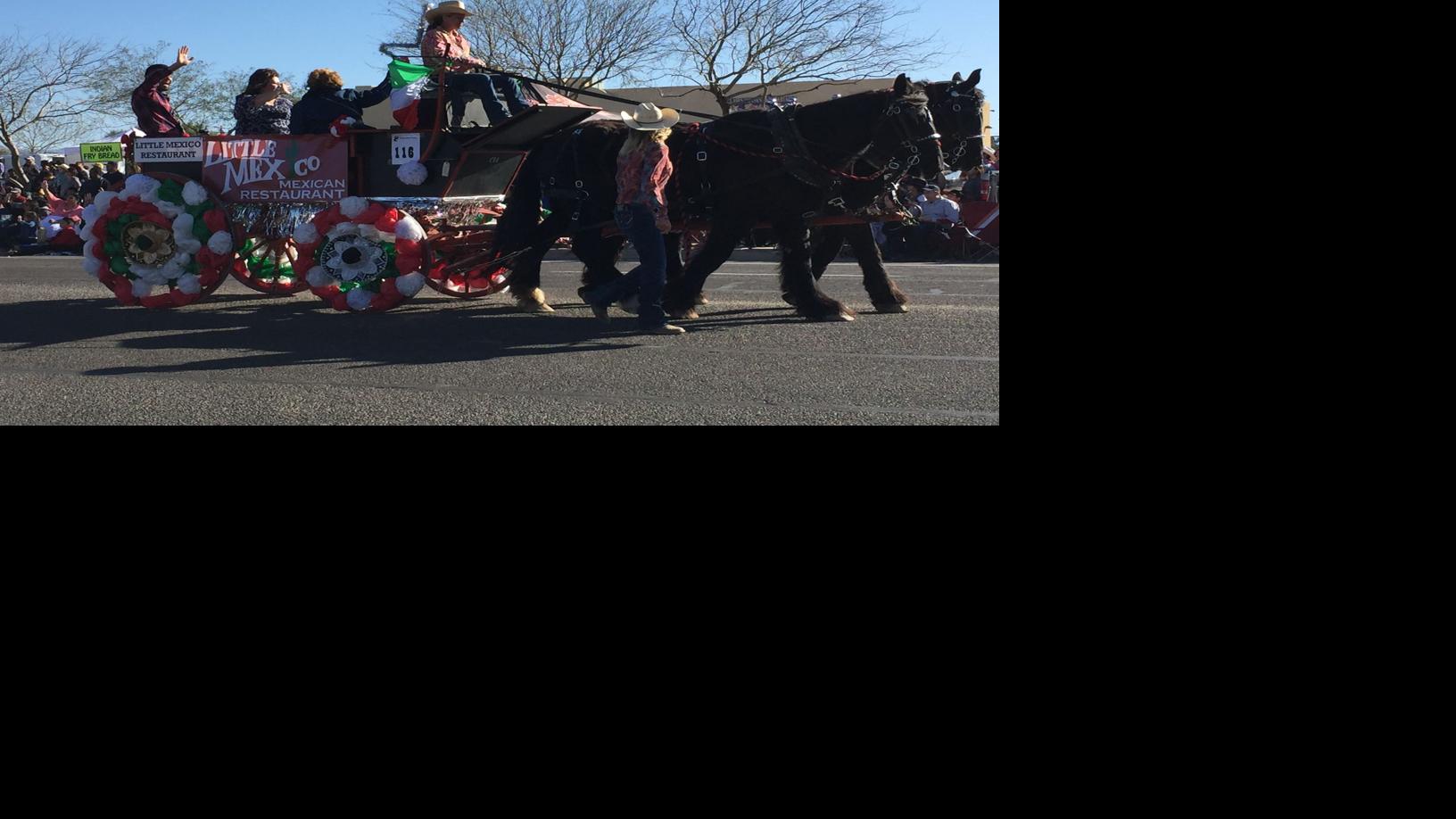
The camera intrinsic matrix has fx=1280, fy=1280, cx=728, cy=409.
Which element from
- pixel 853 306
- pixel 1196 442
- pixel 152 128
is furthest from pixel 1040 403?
pixel 152 128

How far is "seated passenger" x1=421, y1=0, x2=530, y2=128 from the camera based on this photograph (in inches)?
405

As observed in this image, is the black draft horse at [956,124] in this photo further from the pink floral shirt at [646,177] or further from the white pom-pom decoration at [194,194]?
the white pom-pom decoration at [194,194]

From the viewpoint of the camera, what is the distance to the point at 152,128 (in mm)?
11188

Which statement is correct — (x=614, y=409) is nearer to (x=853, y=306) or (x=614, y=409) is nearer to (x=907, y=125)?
(x=907, y=125)

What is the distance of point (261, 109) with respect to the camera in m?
11.0

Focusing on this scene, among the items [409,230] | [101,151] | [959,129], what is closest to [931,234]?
[959,129]

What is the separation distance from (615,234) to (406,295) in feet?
5.79

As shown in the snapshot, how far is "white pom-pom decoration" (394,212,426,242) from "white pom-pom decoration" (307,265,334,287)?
0.64 m

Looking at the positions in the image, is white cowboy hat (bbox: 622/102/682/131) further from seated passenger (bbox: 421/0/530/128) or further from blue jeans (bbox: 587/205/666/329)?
seated passenger (bbox: 421/0/530/128)

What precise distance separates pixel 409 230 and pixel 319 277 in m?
0.80

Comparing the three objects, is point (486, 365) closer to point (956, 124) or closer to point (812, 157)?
point (812, 157)

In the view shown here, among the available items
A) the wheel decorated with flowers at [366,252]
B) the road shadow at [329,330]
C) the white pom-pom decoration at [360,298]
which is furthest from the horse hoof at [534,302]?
the white pom-pom decoration at [360,298]

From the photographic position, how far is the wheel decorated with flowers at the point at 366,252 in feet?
32.4

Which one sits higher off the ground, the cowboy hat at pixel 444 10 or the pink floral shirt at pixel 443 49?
the cowboy hat at pixel 444 10
